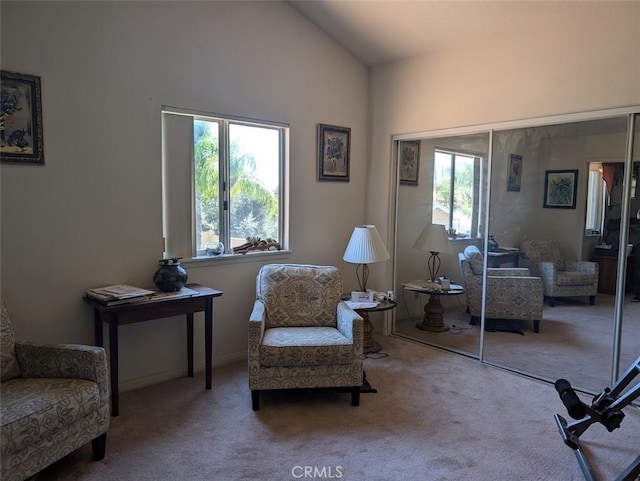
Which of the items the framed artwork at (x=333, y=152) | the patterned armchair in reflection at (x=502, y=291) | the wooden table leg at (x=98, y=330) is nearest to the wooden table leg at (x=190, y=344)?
the wooden table leg at (x=98, y=330)

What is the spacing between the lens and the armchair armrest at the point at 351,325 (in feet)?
9.52

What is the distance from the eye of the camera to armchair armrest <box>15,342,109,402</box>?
2242 mm

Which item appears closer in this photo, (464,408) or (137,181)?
(464,408)

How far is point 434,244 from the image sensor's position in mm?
4219

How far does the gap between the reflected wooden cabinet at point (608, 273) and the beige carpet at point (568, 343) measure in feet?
0.22

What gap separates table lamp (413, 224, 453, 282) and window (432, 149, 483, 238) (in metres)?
0.07

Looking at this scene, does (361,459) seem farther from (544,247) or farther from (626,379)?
(544,247)

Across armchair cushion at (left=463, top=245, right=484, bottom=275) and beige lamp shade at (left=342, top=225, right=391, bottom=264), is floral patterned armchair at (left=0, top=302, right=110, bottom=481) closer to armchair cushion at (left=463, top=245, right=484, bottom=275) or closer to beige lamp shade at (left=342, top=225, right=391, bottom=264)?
beige lamp shade at (left=342, top=225, right=391, bottom=264)

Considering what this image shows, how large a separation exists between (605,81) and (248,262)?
9.77 ft

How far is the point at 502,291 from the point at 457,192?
0.97 meters

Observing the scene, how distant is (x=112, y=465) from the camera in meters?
2.24

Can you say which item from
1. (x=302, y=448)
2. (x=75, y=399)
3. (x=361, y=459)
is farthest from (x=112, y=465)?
(x=361, y=459)

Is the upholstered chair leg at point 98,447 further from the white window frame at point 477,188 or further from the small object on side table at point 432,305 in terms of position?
the white window frame at point 477,188

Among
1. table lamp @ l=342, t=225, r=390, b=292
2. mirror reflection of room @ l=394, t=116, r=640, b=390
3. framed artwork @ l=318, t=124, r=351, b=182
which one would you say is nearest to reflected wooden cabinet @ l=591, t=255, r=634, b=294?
mirror reflection of room @ l=394, t=116, r=640, b=390
